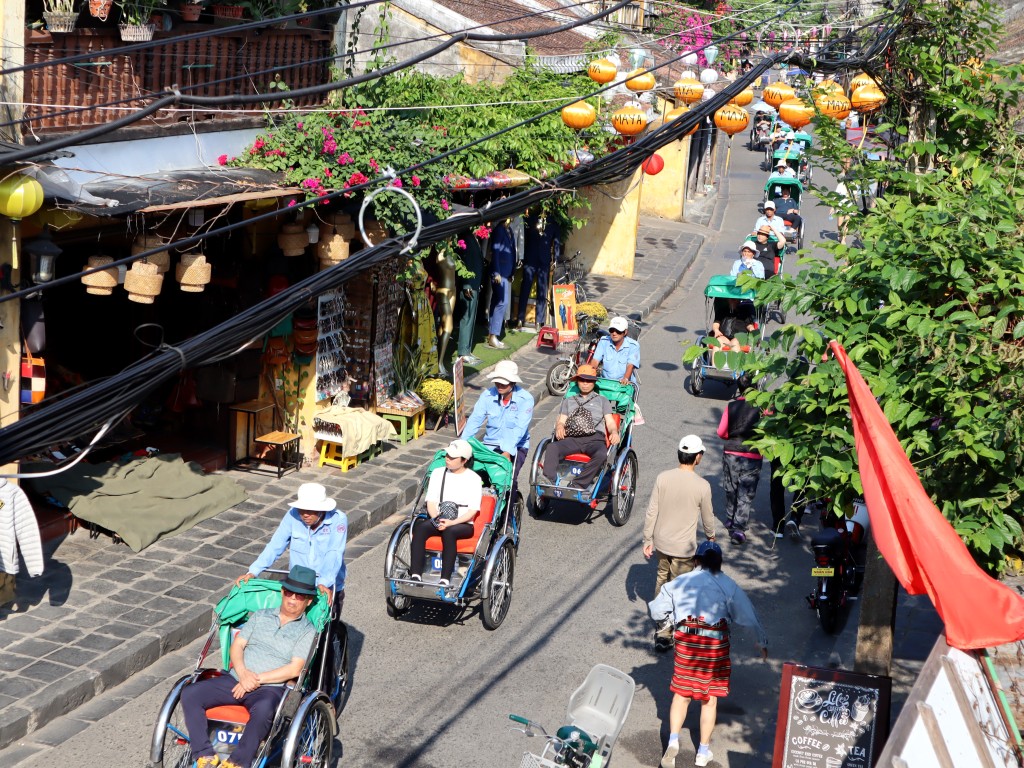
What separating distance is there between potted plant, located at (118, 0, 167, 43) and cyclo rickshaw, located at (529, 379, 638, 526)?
5.39 metres

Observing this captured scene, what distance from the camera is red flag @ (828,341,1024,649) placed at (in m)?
5.48

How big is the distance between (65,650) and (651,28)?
25758 mm

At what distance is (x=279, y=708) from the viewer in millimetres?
6910

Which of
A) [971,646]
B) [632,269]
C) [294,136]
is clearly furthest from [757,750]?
[632,269]

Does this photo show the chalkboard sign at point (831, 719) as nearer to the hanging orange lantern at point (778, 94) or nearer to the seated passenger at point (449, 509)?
the seated passenger at point (449, 509)

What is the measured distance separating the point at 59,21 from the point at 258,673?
5.53 m

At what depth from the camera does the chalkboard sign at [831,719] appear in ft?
23.9

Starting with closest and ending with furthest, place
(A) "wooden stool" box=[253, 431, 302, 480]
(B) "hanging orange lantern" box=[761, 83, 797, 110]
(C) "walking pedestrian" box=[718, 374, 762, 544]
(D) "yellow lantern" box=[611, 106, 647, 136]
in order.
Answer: (C) "walking pedestrian" box=[718, 374, 762, 544] < (A) "wooden stool" box=[253, 431, 302, 480] < (B) "hanging orange lantern" box=[761, 83, 797, 110] < (D) "yellow lantern" box=[611, 106, 647, 136]

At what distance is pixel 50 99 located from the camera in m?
9.60

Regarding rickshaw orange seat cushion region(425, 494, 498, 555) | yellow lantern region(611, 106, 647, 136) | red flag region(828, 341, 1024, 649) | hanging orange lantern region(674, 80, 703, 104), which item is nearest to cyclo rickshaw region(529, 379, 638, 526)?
rickshaw orange seat cushion region(425, 494, 498, 555)

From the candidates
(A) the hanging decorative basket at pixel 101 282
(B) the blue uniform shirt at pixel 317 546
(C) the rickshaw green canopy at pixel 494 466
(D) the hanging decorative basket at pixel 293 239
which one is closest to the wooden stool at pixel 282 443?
(D) the hanging decorative basket at pixel 293 239

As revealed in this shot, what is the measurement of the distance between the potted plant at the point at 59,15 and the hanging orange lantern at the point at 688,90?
25.5 ft

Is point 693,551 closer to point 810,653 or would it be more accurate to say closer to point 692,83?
point 810,653

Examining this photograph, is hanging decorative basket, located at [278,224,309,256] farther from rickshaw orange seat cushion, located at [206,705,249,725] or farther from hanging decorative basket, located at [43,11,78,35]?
rickshaw orange seat cushion, located at [206,705,249,725]
